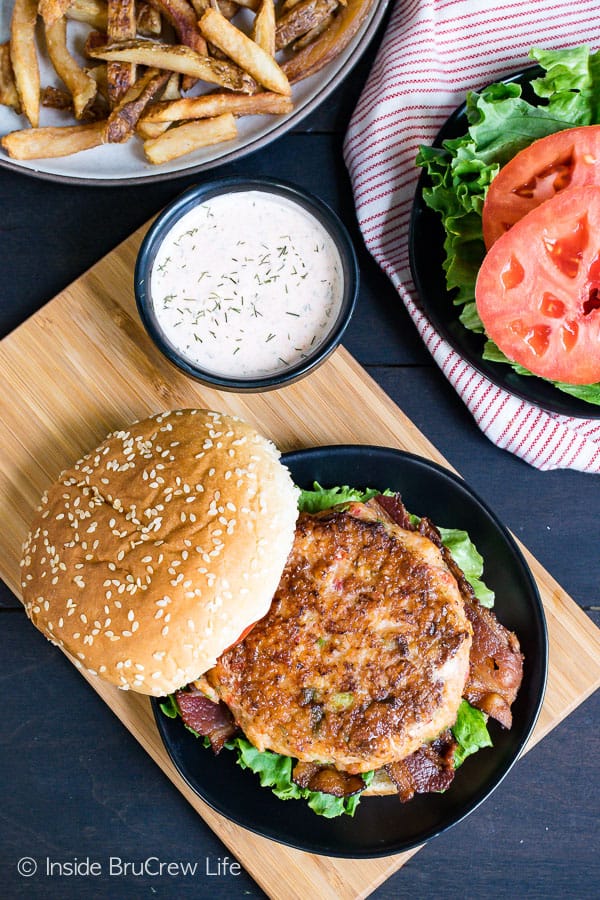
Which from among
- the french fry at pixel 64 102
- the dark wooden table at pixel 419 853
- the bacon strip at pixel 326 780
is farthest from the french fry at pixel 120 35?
the bacon strip at pixel 326 780

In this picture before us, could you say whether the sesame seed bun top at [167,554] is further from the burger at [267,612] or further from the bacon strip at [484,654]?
the bacon strip at [484,654]

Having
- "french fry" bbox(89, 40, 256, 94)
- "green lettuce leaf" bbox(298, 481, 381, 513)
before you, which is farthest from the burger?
"french fry" bbox(89, 40, 256, 94)

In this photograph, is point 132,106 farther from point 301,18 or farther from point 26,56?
point 301,18

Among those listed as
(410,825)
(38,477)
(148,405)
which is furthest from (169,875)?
(148,405)

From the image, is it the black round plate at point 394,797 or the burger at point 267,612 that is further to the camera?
the black round plate at point 394,797

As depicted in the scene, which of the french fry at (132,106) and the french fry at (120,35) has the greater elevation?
the french fry at (120,35)

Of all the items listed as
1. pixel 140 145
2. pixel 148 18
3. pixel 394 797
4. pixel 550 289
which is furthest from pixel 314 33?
pixel 394 797
